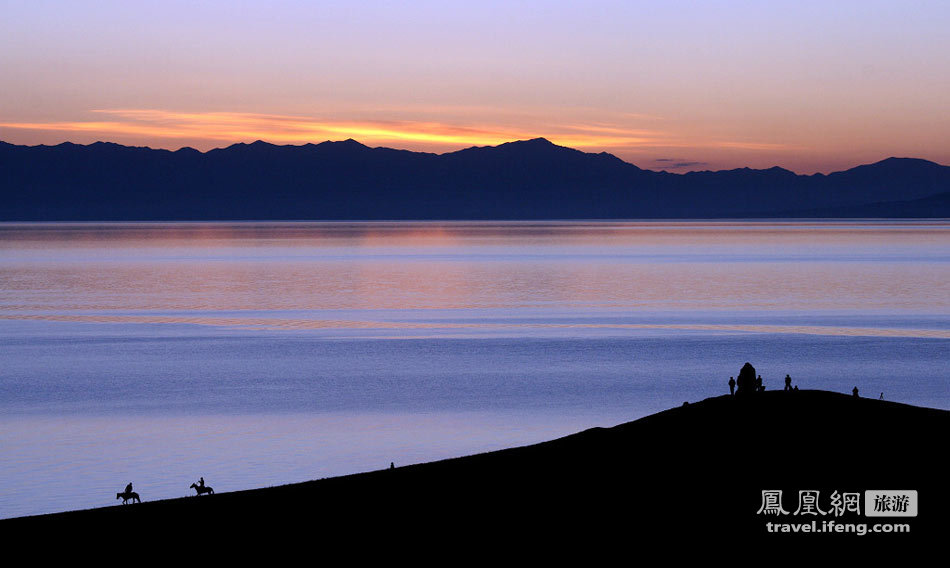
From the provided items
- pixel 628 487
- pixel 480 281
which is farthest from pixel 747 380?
pixel 480 281

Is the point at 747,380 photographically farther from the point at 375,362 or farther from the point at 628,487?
the point at 375,362

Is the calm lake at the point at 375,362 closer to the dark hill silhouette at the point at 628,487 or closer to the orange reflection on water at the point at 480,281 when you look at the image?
the orange reflection on water at the point at 480,281

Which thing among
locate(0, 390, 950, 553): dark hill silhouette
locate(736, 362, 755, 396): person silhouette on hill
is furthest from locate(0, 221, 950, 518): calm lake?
locate(736, 362, 755, 396): person silhouette on hill

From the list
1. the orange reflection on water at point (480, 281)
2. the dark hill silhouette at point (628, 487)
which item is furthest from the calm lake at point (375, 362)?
the dark hill silhouette at point (628, 487)

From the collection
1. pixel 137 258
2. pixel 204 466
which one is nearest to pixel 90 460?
pixel 204 466

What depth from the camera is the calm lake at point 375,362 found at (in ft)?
100

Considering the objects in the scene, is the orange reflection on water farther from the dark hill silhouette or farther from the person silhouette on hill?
the dark hill silhouette

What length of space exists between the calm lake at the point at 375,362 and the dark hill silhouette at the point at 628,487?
754 centimetres

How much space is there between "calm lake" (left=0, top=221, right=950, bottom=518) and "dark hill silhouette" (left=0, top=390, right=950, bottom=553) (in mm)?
7537

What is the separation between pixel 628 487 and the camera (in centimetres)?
1814

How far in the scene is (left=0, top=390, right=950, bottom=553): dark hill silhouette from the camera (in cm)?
1647

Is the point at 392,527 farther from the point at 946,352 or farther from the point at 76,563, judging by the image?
the point at 946,352

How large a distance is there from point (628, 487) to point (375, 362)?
104 ft

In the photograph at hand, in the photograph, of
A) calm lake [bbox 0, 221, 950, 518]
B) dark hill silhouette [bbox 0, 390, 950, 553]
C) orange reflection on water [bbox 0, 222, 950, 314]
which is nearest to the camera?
dark hill silhouette [bbox 0, 390, 950, 553]
